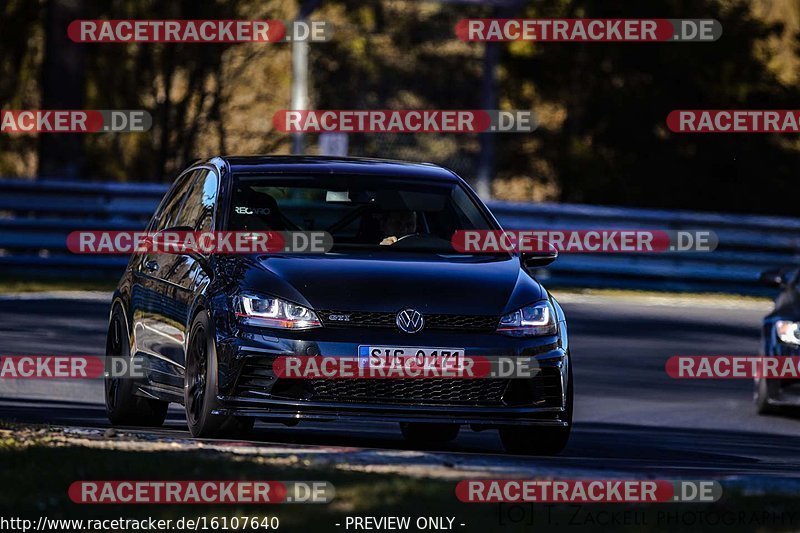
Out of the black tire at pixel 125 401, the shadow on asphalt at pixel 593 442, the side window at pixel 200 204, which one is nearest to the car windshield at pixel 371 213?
the side window at pixel 200 204

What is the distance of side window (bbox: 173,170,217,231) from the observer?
37.5 ft

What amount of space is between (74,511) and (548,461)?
3.03 metres

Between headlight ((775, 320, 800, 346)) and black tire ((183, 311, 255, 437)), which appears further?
headlight ((775, 320, 800, 346))

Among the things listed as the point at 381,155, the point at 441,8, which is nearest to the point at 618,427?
the point at 381,155

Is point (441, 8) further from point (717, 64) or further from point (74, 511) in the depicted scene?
point (74, 511)

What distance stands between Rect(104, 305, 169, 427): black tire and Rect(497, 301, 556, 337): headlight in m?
2.63

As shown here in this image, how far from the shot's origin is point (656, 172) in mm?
33812

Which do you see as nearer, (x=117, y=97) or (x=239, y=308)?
(x=239, y=308)

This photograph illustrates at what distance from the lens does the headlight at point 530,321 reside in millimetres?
10500

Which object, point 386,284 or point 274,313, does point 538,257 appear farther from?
point 274,313
